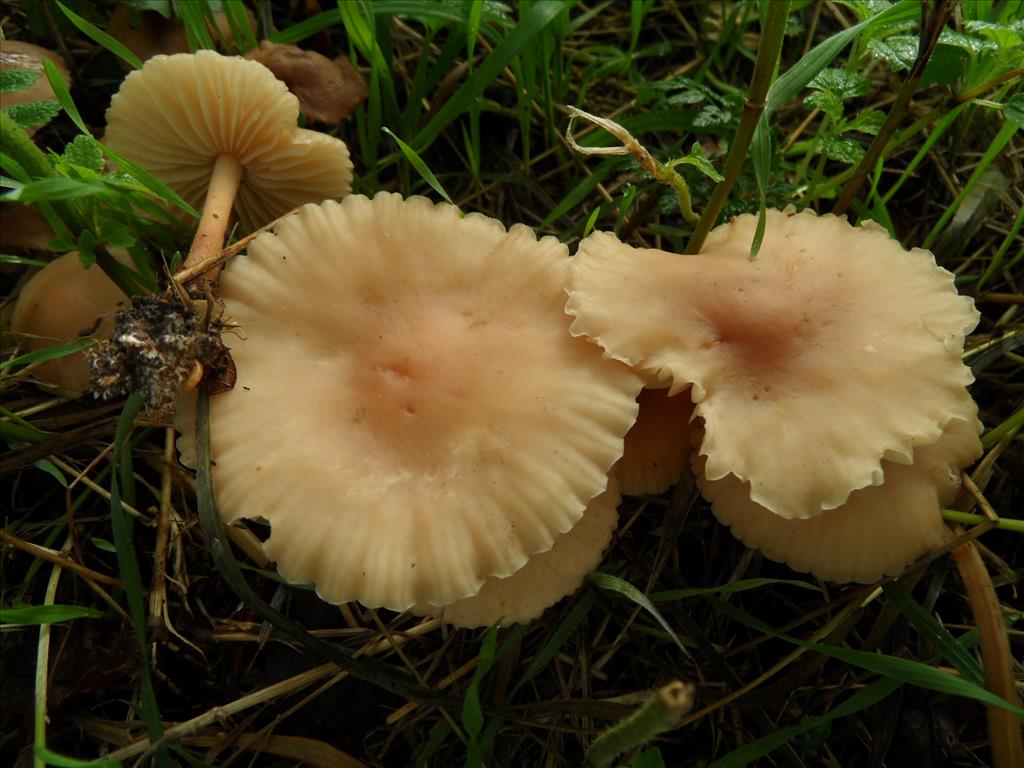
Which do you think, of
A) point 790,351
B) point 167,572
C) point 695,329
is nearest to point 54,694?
point 167,572

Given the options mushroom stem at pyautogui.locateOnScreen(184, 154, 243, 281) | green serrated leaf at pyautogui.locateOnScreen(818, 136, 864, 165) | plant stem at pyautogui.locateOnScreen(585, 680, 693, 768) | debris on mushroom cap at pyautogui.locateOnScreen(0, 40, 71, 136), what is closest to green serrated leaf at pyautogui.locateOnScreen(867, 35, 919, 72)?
green serrated leaf at pyautogui.locateOnScreen(818, 136, 864, 165)

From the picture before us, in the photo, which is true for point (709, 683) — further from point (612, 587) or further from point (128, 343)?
point (128, 343)

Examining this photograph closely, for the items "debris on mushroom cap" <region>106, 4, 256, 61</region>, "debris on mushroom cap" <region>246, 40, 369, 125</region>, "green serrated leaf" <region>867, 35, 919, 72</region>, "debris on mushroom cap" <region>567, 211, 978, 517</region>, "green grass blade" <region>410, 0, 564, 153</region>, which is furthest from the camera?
"debris on mushroom cap" <region>106, 4, 256, 61</region>

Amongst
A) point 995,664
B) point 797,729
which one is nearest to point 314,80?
point 797,729

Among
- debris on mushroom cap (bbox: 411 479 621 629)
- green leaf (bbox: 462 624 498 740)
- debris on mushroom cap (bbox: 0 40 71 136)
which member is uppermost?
debris on mushroom cap (bbox: 0 40 71 136)

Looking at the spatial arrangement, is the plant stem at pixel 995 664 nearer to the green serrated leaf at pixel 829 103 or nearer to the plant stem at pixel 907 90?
the plant stem at pixel 907 90

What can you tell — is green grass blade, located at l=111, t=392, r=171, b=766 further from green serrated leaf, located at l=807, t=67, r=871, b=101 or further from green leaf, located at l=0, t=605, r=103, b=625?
green serrated leaf, located at l=807, t=67, r=871, b=101

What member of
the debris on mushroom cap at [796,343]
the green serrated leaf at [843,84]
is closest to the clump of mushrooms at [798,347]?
the debris on mushroom cap at [796,343]
